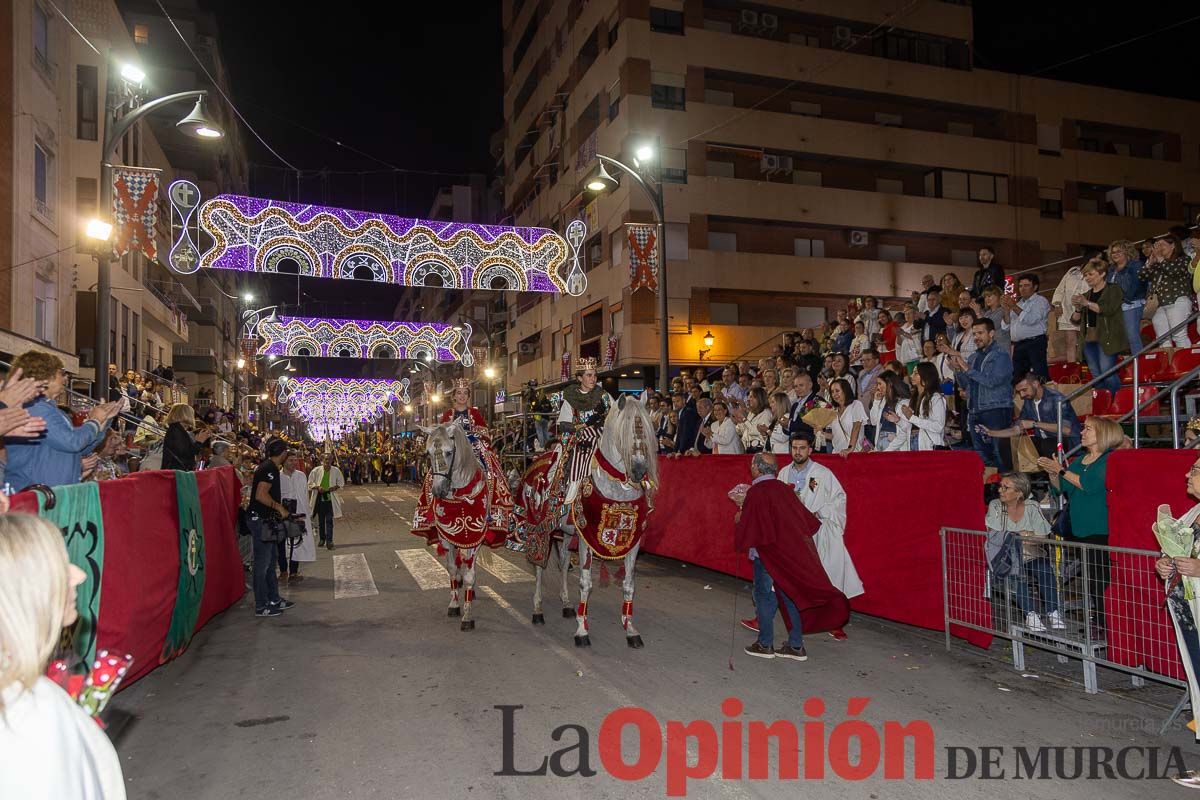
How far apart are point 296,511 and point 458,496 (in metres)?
3.89

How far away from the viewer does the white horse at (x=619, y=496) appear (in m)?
8.00

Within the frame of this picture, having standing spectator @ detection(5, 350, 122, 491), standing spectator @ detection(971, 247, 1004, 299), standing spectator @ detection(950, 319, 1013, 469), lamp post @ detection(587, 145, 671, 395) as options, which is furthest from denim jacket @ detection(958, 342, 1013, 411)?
standing spectator @ detection(5, 350, 122, 491)

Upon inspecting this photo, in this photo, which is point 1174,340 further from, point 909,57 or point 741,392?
→ point 909,57

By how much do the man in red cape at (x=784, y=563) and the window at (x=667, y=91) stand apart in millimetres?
26568

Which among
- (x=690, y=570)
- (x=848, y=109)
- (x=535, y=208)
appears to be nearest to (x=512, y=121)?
(x=535, y=208)

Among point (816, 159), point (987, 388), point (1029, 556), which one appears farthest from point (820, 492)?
point (816, 159)

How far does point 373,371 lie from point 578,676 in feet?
430

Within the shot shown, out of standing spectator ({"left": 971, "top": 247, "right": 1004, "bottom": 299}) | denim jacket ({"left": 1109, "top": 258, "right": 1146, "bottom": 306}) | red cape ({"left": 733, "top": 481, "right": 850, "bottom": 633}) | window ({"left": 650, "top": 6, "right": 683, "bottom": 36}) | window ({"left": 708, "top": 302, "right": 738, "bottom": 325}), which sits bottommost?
red cape ({"left": 733, "top": 481, "right": 850, "bottom": 633})

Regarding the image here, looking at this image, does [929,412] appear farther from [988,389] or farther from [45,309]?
[45,309]

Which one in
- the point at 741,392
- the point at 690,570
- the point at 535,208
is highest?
the point at 535,208

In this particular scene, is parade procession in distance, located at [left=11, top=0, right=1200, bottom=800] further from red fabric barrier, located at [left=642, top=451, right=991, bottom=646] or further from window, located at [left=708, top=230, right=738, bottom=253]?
window, located at [left=708, top=230, right=738, bottom=253]

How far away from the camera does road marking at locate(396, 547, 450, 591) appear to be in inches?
464

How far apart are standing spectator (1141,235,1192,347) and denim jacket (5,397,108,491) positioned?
11.9 m

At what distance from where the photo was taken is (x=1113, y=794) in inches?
173
